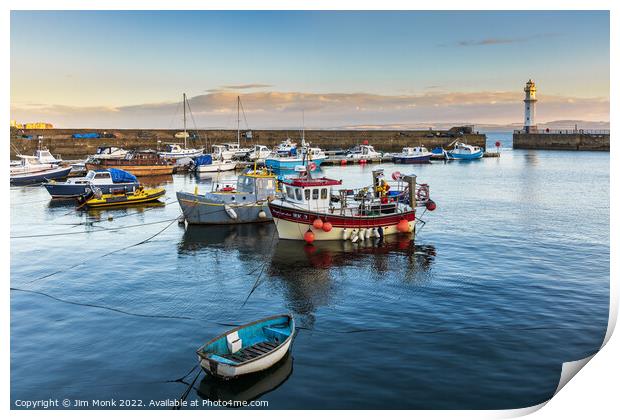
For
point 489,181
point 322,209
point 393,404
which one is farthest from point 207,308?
point 489,181

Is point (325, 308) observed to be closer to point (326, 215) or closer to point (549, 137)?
point (326, 215)

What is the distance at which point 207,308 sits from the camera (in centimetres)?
1814

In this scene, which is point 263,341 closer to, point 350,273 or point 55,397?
point 55,397

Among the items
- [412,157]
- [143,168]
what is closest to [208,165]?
[143,168]

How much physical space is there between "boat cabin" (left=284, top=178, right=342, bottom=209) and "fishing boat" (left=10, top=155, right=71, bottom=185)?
120 ft

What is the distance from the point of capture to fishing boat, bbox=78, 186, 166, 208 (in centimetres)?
3956

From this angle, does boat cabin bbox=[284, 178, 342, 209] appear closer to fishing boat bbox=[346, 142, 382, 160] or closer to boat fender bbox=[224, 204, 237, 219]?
boat fender bbox=[224, 204, 237, 219]

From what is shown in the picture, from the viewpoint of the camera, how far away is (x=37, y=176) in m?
54.7

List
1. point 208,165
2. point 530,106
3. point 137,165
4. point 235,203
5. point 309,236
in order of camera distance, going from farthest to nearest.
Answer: point 530,106, point 208,165, point 137,165, point 235,203, point 309,236

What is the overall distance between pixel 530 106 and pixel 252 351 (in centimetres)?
10823

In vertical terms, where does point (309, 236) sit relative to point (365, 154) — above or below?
below

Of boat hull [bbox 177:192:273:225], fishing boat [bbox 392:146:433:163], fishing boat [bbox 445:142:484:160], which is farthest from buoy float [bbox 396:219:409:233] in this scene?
fishing boat [bbox 445:142:484:160]

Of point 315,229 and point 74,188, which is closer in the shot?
point 315,229

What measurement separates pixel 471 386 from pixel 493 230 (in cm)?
2007
